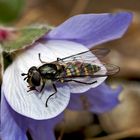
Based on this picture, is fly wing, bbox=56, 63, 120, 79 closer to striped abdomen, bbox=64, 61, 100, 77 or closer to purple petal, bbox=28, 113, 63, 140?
striped abdomen, bbox=64, 61, 100, 77

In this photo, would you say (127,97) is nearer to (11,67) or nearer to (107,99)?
(107,99)

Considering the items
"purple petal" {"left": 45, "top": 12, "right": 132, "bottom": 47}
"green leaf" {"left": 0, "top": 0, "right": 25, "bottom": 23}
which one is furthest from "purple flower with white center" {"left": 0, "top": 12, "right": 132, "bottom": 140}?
"green leaf" {"left": 0, "top": 0, "right": 25, "bottom": 23}

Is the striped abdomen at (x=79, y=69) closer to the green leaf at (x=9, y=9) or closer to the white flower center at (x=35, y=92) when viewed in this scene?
the white flower center at (x=35, y=92)

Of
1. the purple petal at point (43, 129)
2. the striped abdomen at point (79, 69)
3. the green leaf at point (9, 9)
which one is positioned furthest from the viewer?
the green leaf at point (9, 9)

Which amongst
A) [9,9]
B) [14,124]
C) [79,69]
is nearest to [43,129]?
[14,124]

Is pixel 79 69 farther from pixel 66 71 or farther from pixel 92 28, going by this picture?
pixel 92 28

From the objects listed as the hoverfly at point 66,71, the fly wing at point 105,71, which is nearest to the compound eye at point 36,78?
the hoverfly at point 66,71

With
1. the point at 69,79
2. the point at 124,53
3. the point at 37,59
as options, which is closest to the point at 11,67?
the point at 37,59
